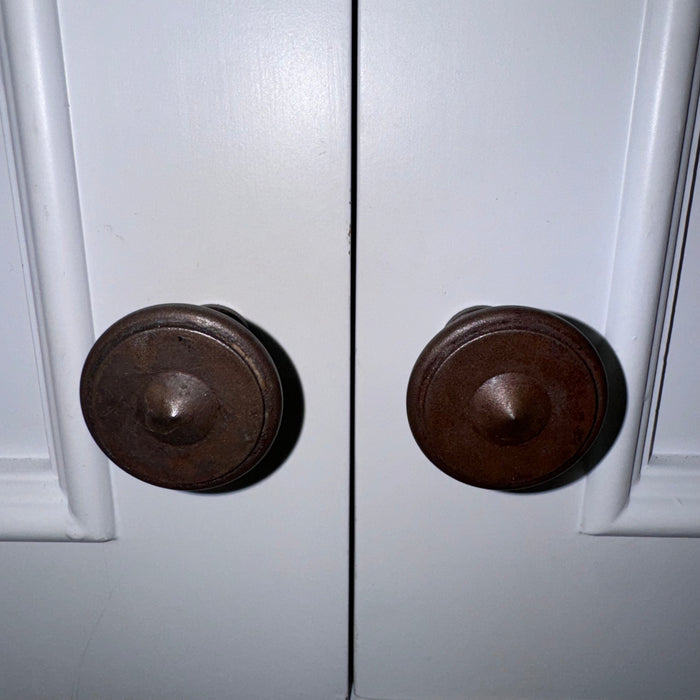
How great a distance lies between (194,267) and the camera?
0.27 meters

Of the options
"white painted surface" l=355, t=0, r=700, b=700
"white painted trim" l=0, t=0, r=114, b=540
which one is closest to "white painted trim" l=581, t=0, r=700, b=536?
"white painted surface" l=355, t=0, r=700, b=700

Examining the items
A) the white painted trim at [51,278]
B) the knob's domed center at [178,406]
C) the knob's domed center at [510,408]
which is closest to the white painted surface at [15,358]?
the white painted trim at [51,278]

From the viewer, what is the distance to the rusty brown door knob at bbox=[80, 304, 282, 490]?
222 mm

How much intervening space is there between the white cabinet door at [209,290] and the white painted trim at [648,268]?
0.12 metres

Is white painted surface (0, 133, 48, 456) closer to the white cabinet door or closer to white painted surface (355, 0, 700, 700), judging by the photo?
the white cabinet door

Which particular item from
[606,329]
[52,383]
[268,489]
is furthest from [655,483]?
[52,383]

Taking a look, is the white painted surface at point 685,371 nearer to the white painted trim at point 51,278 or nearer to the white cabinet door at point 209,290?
the white cabinet door at point 209,290

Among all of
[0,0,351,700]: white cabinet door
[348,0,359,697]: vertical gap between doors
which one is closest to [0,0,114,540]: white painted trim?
[0,0,351,700]: white cabinet door

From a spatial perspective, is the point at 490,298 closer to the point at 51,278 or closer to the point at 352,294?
the point at 352,294

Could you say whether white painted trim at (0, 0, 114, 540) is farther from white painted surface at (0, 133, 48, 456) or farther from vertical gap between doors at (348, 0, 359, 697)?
vertical gap between doors at (348, 0, 359, 697)

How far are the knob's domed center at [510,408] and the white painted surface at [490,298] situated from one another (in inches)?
2.4

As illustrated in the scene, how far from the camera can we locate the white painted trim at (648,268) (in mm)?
238

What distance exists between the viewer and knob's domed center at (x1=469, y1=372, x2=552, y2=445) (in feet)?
0.71

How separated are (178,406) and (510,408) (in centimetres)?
12
